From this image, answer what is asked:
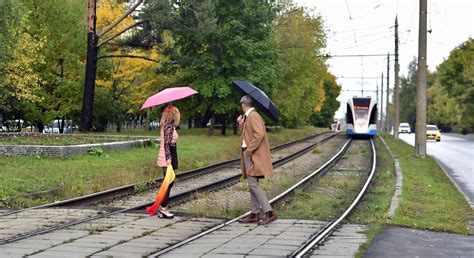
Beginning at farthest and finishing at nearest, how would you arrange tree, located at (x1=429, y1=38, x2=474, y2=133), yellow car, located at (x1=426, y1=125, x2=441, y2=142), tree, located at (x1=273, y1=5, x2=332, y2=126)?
tree, located at (x1=429, y1=38, x2=474, y2=133) → yellow car, located at (x1=426, y1=125, x2=441, y2=142) → tree, located at (x1=273, y1=5, x2=332, y2=126)

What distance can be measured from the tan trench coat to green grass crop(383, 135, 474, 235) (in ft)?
7.39

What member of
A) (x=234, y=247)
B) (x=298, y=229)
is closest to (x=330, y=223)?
(x=298, y=229)

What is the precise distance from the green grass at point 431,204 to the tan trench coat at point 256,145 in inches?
88.7

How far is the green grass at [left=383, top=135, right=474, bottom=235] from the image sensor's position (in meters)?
10.9

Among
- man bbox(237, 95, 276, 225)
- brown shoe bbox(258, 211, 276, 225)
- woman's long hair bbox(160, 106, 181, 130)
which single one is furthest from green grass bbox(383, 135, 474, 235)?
woman's long hair bbox(160, 106, 181, 130)

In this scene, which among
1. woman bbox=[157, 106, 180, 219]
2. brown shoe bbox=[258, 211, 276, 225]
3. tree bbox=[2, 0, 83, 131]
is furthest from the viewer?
tree bbox=[2, 0, 83, 131]

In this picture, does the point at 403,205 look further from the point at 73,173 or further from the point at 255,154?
the point at 73,173

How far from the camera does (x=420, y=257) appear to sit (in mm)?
7910

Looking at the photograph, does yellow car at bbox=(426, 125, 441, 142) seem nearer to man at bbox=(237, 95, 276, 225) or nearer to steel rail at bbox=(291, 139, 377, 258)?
steel rail at bbox=(291, 139, 377, 258)

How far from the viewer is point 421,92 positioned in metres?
28.1

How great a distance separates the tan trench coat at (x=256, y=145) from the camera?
33.8 feet

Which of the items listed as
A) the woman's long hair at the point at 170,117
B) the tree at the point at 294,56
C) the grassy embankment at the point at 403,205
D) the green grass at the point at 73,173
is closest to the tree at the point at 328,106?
the tree at the point at 294,56

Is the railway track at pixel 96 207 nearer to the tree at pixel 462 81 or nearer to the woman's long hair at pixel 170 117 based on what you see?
the woman's long hair at pixel 170 117

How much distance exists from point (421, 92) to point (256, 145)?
19284 mm
